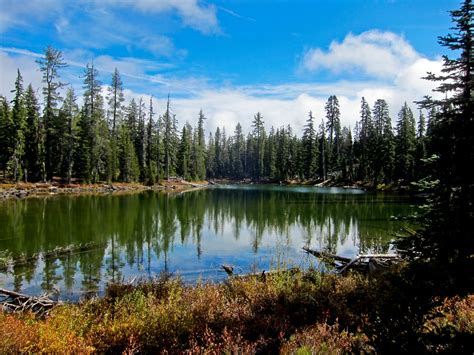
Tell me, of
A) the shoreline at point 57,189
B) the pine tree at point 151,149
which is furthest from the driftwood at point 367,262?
the pine tree at point 151,149

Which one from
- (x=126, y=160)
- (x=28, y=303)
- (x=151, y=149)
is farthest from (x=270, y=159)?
(x=28, y=303)

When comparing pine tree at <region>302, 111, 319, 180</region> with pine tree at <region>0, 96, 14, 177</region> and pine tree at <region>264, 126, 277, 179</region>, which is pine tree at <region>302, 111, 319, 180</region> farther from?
pine tree at <region>0, 96, 14, 177</region>

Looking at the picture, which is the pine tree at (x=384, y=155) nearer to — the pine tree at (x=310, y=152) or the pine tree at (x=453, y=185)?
the pine tree at (x=310, y=152)

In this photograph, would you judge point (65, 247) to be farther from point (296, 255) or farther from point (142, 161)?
point (142, 161)

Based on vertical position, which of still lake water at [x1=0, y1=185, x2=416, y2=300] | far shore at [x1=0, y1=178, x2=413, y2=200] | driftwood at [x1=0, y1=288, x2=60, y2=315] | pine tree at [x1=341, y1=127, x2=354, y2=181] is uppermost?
pine tree at [x1=341, y1=127, x2=354, y2=181]

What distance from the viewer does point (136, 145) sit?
7944 centimetres

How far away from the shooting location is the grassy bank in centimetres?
514

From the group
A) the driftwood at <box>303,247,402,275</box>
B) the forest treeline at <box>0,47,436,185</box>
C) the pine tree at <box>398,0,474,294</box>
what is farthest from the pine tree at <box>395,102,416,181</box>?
the pine tree at <box>398,0,474,294</box>

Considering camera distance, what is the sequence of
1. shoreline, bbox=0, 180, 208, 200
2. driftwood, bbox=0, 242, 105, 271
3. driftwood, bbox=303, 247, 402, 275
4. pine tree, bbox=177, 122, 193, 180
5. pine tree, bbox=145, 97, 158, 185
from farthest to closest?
pine tree, bbox=177, 122, 193, 180 → pine tree, bbox=145, 97, 158, 185 → shoreline, bbox=0, 180, 208, 200 → driftwood, bbox=0, 242, 105, 271 → driftwood, bbox=303, 247, 402, 275

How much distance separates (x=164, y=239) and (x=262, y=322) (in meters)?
15.7

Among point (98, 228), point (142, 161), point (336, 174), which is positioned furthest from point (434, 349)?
point (336, 174)

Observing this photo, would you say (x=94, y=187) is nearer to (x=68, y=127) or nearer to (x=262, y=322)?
(x=68, y=127)

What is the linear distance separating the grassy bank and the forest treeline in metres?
34.4

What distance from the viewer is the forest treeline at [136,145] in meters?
57.8
